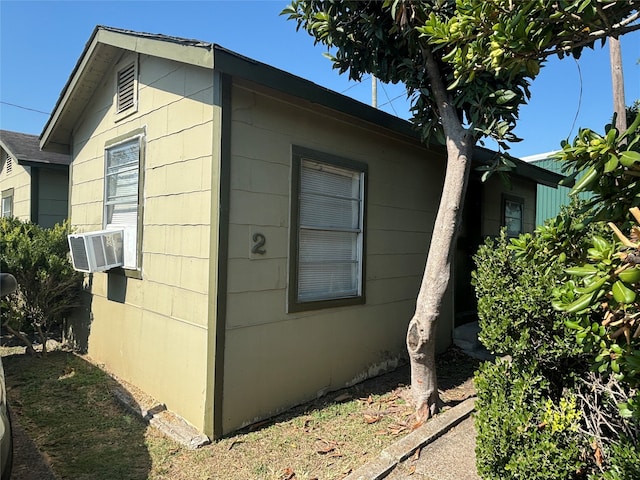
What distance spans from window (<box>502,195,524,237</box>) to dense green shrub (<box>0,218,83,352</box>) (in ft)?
24.4

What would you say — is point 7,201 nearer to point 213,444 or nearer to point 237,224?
point 237,224

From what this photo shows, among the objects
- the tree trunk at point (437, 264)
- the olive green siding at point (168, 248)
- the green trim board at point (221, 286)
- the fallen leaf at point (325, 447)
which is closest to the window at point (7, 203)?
the olive green siding at point (168, 248)

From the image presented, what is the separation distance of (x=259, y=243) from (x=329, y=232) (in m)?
0.95

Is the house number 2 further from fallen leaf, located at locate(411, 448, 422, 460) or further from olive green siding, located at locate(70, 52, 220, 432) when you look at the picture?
fallen leaf, located at locate(411, 448, 422, 460)

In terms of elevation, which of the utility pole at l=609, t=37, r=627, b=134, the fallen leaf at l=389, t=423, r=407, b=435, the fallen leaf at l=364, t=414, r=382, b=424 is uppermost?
the utility pole at l=609, t=37, r=627, b=134

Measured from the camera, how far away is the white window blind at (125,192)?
449cm

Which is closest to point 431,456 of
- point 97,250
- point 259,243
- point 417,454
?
point 417,454

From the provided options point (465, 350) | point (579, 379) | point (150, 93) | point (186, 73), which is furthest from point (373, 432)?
point (150, 93)

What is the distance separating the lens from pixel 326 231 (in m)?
4.22

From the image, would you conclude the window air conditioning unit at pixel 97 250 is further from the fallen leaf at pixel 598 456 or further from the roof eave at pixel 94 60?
the fallen leaf at pixel 598 456

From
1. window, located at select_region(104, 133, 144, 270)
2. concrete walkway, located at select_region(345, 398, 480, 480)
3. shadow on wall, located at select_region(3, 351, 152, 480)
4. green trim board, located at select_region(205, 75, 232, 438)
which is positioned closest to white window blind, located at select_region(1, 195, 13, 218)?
shadow on wall, located at select_region(3, 351, 152, 480)

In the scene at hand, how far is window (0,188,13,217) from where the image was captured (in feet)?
29.7

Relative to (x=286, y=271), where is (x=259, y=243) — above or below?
above

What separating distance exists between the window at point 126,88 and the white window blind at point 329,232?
2210mm
